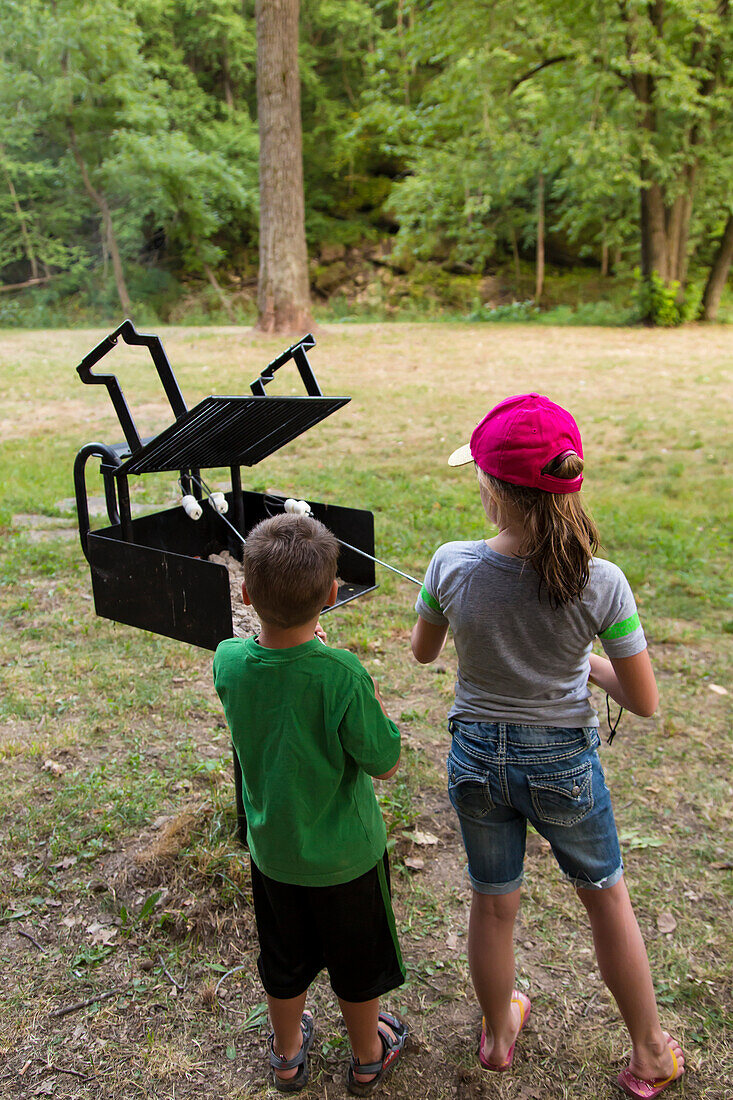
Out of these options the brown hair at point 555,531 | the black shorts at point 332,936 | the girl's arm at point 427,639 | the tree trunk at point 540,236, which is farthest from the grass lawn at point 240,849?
the tree trunk at point 540,236

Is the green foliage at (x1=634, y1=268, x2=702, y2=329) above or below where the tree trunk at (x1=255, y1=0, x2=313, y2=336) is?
below

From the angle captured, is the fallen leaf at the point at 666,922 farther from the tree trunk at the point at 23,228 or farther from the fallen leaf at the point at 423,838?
the tree trunk at the point at 23,228

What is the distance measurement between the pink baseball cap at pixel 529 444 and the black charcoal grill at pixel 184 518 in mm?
642

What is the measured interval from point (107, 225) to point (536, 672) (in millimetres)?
24917

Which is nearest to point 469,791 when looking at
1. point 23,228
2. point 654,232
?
point 654,232

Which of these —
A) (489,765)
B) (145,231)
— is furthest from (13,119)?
(489,765)

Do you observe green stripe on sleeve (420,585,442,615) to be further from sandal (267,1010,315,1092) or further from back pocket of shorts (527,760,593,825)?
sandal (267,1010,315,1092)

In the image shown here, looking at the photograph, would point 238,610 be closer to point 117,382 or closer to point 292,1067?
point 117,382

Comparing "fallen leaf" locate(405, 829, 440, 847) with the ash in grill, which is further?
"fallen leaf" locate(405, 829, 440, 847)

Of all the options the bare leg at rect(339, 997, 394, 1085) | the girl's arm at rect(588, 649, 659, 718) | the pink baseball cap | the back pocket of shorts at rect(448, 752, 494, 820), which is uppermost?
→ the pink baseball cap

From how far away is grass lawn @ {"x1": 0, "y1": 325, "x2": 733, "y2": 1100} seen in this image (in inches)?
79.2

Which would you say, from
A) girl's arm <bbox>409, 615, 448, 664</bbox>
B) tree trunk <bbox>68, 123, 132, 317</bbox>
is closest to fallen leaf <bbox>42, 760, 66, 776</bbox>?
girl's arm <bbox>409, 615, 448, 664</bbox>

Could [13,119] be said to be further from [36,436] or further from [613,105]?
[36,436]

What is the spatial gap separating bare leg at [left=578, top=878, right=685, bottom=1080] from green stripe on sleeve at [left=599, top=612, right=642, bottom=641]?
53 centimetres
